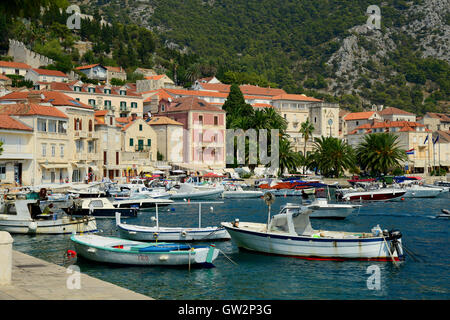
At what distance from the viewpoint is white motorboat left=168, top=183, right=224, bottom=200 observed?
68.5 metres

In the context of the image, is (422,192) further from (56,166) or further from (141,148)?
(56,166)

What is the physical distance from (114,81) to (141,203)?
98.3 meters

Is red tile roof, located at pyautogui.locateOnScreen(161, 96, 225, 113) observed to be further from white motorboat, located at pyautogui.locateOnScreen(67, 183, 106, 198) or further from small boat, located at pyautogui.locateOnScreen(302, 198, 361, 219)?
small boat, located at pyautogui.locateOnScreen(302, 198, 361, 219)

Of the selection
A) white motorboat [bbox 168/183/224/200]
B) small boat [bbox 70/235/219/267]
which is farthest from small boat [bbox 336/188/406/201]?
small boat [bbox 70/235/219/267]

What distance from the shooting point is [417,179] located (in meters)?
95.4

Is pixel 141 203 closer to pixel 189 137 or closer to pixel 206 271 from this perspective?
pixel 206 271

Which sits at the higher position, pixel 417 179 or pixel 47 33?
pixel 47 33

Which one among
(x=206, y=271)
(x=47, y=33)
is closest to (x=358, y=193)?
(x=206, y=271)

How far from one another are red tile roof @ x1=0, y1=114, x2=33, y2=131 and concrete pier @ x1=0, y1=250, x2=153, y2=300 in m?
48.7

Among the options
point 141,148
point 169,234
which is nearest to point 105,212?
point 169,234

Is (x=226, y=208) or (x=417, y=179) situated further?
(x=417, y=179)

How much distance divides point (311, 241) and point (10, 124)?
48470mm

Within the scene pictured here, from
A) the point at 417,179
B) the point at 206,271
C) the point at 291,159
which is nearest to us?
the point at 206,271

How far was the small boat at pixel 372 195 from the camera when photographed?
66.5m
